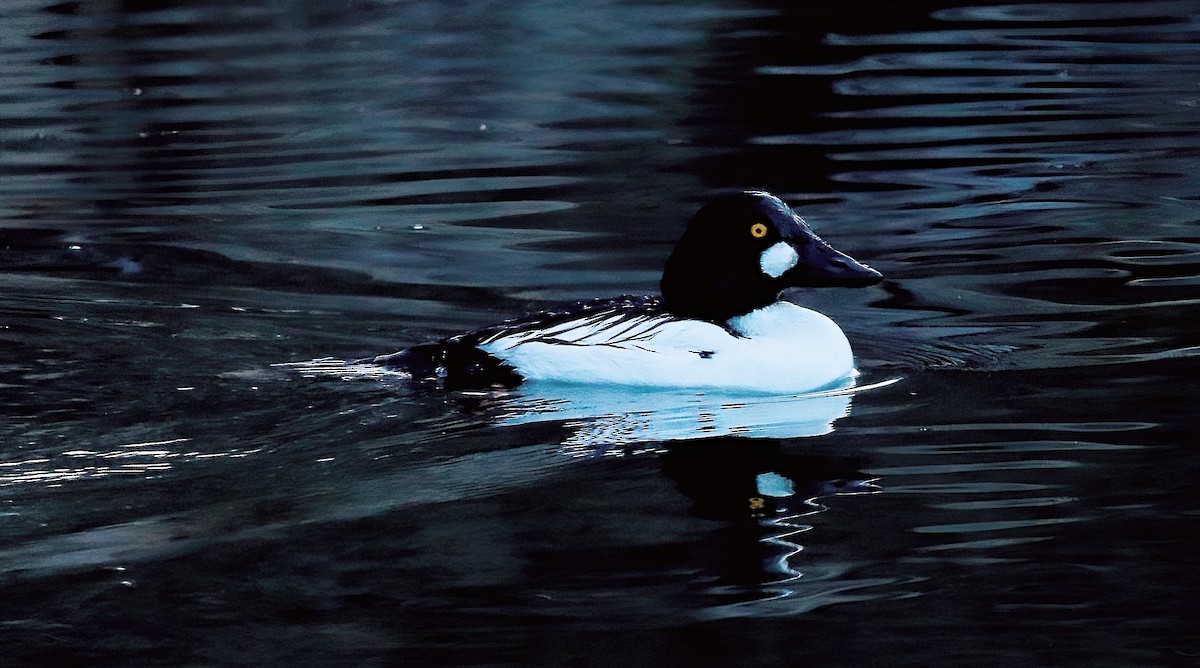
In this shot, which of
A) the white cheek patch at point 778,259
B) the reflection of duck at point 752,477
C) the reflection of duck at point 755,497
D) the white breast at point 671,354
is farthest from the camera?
the white cheek patch at point 778,259

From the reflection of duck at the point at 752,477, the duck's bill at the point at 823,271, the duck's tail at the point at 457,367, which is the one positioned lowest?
the reflection of duck at the point at 752,477

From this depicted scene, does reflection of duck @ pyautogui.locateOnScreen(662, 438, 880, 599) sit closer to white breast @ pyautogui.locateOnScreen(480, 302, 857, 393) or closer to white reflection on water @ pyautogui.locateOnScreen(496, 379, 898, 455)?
white reflection on water @ pyautogui.locateOnScreen(496, 379, 898, 455)

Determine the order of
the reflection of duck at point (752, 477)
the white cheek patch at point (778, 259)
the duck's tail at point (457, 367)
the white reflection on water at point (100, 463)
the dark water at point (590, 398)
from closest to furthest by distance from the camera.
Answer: the dark water at point (590, 398) < the reflection of duck at point (752, 477) < the white reflection on water at point (100, 463) < the duck's tail at point (457, 367) < the white cheek patch at point (778, 259)

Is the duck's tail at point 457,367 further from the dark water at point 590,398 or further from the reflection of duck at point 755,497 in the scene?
the reflection of duck at point 755,497

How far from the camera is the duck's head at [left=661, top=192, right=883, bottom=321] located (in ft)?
25.1

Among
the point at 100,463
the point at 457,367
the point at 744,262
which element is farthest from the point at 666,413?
the point at 100,463

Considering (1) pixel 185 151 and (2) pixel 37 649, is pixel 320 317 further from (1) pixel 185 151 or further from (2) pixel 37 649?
(1) pixel 185 151

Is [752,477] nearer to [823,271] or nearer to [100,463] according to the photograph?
[823,271]

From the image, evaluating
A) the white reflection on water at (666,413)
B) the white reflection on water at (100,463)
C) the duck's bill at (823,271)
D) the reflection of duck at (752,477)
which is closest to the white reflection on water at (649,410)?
the white reflection on water at (666,413)

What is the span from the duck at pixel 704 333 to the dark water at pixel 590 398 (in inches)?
6.7

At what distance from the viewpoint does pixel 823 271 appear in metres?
7.74

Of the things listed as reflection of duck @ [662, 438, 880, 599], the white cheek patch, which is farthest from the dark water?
the white cheek patch

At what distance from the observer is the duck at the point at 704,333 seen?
746 centimetres

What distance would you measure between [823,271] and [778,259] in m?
0.19
